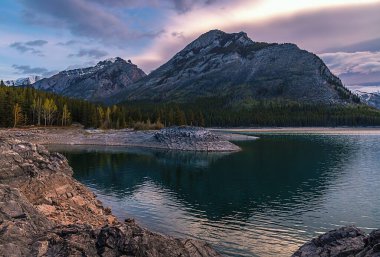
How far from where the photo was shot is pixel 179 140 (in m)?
146

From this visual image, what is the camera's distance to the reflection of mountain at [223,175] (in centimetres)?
6316

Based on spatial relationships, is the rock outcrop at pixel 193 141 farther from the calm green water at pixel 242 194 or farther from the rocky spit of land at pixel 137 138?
the calm green water at pixel 242 194

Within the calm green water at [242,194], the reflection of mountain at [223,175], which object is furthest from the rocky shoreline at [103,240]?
the reflection of mountain at [223,175]

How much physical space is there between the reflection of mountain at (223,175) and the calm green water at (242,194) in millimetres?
162

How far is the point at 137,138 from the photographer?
162500mm

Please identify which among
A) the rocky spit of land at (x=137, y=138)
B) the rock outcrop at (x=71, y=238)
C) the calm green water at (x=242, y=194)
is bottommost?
the calm green water at (x=242, y=194)

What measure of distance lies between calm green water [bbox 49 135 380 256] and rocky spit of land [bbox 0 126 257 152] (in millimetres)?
19800

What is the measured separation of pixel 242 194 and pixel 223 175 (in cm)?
2039

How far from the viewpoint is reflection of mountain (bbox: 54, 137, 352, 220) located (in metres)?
63.2

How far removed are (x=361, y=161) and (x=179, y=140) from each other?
6447 cm

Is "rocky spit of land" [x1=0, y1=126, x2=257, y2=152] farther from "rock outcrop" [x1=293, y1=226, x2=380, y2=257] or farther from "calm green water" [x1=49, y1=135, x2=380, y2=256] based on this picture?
"rock outcrop" [x1=293, y1=226, x2=380, y2=257]

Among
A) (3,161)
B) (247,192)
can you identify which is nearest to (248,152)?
(247,192)

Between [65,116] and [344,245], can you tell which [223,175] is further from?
[65,116]

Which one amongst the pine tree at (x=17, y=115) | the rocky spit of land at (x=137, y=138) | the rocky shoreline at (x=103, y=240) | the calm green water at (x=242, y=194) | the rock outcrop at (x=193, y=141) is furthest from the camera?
the pine tree at (x=17, y=115)
